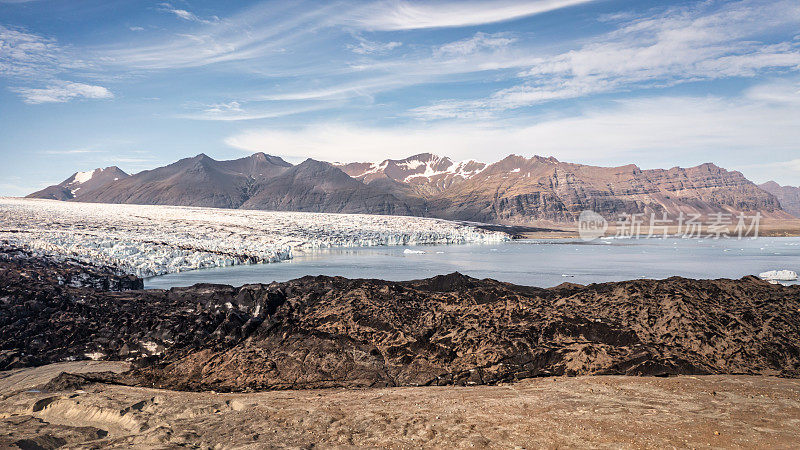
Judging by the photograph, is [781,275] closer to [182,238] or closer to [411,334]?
[411,334]

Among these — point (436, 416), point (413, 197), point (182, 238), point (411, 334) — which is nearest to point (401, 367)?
point (411, 334)

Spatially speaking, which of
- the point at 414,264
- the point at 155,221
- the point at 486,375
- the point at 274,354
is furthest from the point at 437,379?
the point at 155,221

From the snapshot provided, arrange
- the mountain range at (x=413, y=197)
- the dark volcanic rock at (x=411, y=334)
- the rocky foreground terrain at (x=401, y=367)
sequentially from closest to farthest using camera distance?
1. the rocky foreground terrain at (x=401, y=367)
2. the dark volcanic rock at (x=411, y=334)
3. the mountain range at (x=413, y=197)

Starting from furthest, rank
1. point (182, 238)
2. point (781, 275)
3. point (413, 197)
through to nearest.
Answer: point (413, 197)
point (182, 238)
point (781, 275)

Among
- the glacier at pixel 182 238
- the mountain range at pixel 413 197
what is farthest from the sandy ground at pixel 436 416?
the mountain range at pixel 413 197

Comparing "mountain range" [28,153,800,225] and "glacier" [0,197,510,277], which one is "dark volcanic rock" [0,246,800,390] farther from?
"mountain range" [28,153,800,225]

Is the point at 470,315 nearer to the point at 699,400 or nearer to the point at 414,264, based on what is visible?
the point at 699,400

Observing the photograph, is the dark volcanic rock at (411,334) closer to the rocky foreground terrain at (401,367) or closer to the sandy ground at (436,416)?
the rocky foreground terrain at (401,367)
